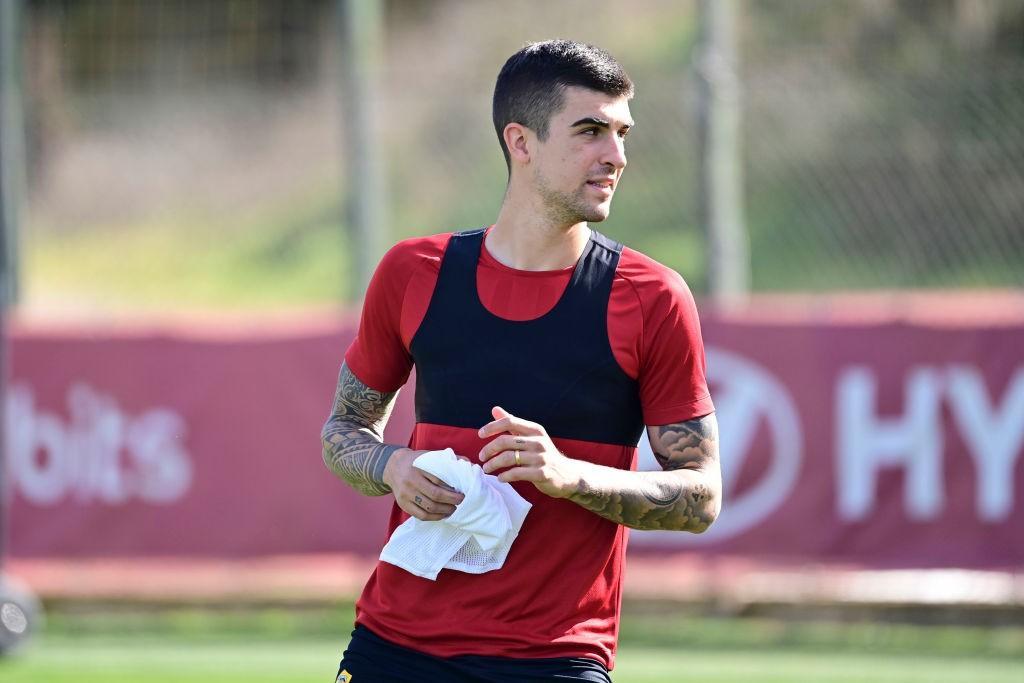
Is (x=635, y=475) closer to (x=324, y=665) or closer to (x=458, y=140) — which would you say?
(x=324, y=665)

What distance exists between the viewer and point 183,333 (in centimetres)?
1026

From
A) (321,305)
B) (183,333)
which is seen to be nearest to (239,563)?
(183,333)

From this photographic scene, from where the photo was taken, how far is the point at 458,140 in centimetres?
1241

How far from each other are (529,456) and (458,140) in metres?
9.34

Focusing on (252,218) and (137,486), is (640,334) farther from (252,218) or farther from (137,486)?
(252,218)

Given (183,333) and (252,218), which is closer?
(183,333)

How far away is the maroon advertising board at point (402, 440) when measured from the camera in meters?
9.12

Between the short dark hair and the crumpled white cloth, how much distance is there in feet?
2.70

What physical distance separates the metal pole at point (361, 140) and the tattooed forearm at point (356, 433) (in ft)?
21.3

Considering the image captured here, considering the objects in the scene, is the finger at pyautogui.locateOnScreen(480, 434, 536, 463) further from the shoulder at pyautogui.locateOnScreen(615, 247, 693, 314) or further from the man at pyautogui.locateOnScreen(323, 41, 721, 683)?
the shoulder at pyautogui.locateOnScreen(615, 247, 693, 314)

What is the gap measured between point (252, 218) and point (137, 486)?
949 centimetres

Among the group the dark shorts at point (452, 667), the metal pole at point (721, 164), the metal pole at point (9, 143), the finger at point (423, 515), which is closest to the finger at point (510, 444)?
the finger at point (423, 515)

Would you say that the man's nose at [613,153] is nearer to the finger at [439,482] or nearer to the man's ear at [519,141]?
the man's ear at [519,141]

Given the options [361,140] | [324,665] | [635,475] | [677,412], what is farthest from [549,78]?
[361,140]
